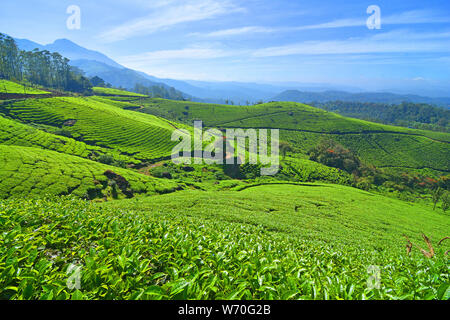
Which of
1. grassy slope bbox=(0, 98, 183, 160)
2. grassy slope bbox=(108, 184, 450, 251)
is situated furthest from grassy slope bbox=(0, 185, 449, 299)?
grassy slope bbox=(0, 98, 183, 160)

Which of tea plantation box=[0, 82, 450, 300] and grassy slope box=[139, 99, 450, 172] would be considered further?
grassy slope box=[139, 99, 450, 172]

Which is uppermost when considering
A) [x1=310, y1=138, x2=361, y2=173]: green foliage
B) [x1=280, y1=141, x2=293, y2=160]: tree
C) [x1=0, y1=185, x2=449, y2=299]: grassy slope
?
[x1=0, y1=185, x2=449, y2=299]: grassy slope

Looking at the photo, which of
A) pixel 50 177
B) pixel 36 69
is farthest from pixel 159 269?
pixel 36 69

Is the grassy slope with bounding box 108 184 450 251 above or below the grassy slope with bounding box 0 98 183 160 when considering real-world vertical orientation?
below

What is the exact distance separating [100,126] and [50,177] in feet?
169

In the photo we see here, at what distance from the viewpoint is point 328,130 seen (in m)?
148

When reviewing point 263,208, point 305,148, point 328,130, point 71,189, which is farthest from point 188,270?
point 328,130

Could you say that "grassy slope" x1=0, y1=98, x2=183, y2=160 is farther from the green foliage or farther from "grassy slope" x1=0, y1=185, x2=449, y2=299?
the green foliage

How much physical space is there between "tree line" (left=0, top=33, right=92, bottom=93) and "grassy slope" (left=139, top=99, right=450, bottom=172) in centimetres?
5017

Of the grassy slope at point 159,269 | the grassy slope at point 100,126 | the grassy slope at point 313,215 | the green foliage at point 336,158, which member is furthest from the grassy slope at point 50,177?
the green foliage at point 336,158

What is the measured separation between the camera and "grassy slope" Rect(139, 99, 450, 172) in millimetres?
124688

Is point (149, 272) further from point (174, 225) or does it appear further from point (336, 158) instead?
point (336, 158)

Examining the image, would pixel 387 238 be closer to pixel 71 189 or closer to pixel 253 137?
pixel 71 189
